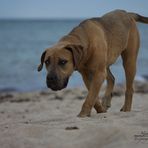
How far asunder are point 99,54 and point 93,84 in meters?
0.46

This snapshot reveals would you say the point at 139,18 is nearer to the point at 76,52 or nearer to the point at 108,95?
the point at 108,95

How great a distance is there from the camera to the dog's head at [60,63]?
684 centimetres

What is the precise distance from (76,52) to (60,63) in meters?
0.30

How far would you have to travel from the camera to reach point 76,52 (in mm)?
7121

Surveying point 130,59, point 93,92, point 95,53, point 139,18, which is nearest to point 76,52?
point 95,53

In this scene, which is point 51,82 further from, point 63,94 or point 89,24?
point 63,94

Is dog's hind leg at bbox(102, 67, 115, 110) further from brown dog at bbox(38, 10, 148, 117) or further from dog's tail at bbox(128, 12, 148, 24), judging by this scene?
dog's tail at bbox(128, 12, 148, 24)

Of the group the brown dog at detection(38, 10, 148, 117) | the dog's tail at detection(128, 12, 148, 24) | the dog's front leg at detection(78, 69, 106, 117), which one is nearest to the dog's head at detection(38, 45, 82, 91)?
the brown dog at detection(38, 10, 148, 117)

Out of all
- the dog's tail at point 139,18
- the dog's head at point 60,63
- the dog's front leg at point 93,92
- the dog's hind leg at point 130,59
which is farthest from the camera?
the dog's tail at point 139,18

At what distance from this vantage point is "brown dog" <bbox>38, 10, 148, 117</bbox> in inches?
276

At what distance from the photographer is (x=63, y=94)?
49.0 feet

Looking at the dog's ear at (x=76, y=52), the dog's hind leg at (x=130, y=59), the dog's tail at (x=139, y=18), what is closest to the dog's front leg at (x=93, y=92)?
the dog's ear at (x=76, y=52)

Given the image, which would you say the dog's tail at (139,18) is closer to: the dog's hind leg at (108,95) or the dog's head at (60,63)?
the dog's hind leg at (108,95)

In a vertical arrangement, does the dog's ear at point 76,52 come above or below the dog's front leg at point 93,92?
above
